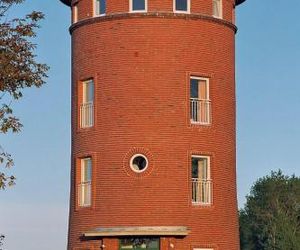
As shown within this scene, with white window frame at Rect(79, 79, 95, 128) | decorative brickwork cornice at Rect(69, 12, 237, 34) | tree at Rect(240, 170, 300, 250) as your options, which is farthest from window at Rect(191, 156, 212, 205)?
tree at Rect(240, 170, 300, 250)

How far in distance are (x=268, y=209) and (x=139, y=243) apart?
67.8 metres

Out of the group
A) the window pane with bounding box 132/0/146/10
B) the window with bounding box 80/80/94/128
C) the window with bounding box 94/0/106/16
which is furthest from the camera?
the window with bounding box 94/0/106/16

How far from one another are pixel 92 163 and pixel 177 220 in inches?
175

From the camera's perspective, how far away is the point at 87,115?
40.9 m

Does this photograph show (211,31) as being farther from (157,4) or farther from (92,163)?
(92,163)

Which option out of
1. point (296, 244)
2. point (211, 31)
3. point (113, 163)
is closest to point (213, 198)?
point (113, 163)

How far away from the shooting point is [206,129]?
39812 millimetres

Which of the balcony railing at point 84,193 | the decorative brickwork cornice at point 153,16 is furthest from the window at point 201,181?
the decorative brickwork cornice at point 153,16

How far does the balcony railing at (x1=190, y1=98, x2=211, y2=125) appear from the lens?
3991 cm

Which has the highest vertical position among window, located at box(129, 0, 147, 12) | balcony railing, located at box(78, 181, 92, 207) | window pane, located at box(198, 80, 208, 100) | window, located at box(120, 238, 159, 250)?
window, located at box(129, 0, 147, 12)

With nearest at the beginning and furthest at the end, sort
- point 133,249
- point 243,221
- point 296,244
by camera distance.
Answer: point 133,249 < point 296,244 < point 243,221

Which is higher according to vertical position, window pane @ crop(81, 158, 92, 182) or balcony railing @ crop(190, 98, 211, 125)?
balcony railing @ crop(190, 98, 211, 125)

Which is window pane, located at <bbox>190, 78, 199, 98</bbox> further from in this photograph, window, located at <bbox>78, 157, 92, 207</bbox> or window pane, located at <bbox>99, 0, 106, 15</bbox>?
window, located at <bbox>78, 157, 92, 207</bbox>

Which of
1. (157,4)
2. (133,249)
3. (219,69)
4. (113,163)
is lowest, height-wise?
(133,249)
